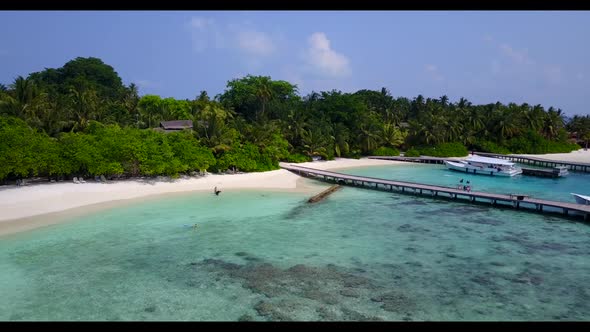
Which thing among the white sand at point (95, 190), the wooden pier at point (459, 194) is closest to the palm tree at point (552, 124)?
the wooden pier at point (459, 194)

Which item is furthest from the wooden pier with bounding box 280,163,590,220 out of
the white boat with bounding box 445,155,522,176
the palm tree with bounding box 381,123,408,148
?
the palm tree with bounding box 381,123,408,148

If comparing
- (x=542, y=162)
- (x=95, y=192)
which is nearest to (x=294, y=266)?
(x=95, y=192)

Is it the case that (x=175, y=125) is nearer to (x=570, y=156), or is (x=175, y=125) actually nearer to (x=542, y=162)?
(x=542, y=162)

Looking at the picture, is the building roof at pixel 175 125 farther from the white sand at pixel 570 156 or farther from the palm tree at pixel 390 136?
the white sand at pixel 570 156

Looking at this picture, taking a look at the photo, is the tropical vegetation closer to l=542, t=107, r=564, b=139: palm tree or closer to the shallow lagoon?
l=542, t=107, r=564, b=139: palm tree
